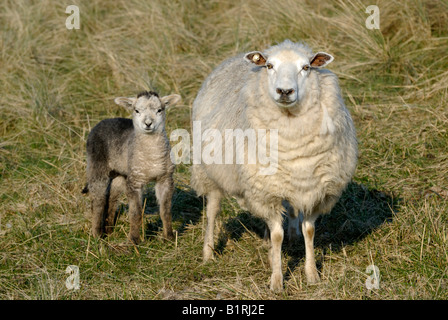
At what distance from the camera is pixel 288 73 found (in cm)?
354

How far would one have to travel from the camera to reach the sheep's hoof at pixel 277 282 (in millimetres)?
3725

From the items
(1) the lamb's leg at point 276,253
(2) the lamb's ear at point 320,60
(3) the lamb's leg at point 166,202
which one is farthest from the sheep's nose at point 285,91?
(3) the lamb's leg at point 166,202

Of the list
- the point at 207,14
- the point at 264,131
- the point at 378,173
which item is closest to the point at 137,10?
the point at 207,14

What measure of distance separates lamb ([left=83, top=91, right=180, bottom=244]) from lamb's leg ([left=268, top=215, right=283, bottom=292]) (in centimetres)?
99

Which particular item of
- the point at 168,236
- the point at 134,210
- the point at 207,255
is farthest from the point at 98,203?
the point at 207,255

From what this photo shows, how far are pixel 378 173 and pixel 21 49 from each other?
15.0 ft

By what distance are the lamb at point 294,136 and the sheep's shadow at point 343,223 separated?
1.78 feet

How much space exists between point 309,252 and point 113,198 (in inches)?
71.6

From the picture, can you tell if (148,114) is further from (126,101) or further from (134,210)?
(134,210)

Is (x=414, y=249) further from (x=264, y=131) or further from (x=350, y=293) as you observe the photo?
(x=264, y=131)

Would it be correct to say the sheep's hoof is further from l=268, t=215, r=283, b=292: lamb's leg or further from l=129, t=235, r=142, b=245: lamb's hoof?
l=129, t=235, r=142, b=245: lamb's hoof

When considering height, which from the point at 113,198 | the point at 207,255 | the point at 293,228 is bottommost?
the point at 207,255

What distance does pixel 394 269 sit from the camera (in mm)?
3885

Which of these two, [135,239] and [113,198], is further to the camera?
[113,198]
